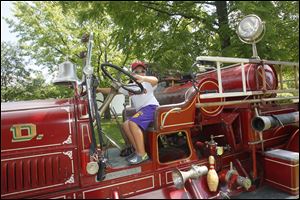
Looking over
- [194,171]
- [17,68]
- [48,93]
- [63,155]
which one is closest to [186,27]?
[194,171]

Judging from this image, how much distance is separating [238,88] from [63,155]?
2.48 meters

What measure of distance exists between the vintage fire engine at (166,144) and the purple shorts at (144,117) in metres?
0.08

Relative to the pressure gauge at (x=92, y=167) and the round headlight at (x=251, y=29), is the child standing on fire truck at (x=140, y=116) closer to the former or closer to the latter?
the pressure gauge at (x=92, y=167)

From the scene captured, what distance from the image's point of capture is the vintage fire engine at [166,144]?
2422mm

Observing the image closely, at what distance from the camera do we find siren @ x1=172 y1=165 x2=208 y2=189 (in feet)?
8.99

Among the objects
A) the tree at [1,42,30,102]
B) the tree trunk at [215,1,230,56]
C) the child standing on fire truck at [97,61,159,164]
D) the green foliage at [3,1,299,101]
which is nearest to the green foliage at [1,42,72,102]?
the tree at [1,42,30,102]

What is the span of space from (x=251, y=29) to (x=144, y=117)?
188 cm

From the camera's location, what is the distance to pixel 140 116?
304 cm

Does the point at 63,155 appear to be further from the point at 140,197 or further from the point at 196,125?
the point at 196,125

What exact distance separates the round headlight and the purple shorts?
166 cm

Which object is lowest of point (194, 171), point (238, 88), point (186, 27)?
point (194, 171)

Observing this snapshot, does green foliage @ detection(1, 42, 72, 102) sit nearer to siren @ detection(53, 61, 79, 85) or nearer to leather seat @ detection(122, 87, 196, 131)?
leather seat @ detection(122, 87, 196, 131)

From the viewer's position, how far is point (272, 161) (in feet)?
10.6

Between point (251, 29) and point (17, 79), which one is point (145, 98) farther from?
point (17, 79)
